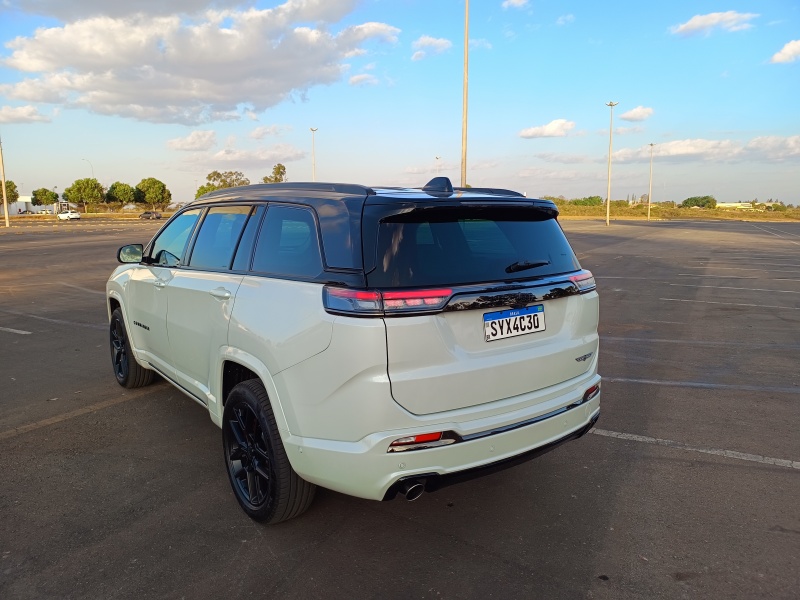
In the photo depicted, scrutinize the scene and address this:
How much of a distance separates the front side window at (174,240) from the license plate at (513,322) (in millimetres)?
2507

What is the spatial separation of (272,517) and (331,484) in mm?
594

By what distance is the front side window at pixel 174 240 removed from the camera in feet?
14.5

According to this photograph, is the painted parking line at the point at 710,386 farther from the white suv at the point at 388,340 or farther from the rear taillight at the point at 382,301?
the rear taillight at the point at 382,301

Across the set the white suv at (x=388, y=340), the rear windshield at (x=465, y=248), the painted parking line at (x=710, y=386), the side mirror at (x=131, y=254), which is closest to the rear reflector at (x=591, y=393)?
the white suv at (x=388, y=340)

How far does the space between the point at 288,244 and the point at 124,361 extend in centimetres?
324

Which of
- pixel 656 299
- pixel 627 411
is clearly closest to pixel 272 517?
pixel 627 411

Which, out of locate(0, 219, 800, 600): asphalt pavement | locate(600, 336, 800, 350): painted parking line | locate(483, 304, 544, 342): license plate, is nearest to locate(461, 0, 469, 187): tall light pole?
locate(600, 336, 800, 350): painted parking line

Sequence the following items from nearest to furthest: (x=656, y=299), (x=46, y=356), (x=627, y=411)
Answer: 1. (x=627, y=411)
2. (x=46, y=356)
3. (x=656, y=299)

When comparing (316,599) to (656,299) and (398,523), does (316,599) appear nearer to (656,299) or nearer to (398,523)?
(398,523)

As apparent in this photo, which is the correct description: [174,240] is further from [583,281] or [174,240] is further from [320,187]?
[583,281]

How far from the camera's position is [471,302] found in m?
2.77

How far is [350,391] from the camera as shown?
2.61 meters

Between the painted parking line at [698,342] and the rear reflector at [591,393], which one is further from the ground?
the rear reflector at [591,393]

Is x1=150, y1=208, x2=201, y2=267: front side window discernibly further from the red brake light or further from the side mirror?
the red brake light
